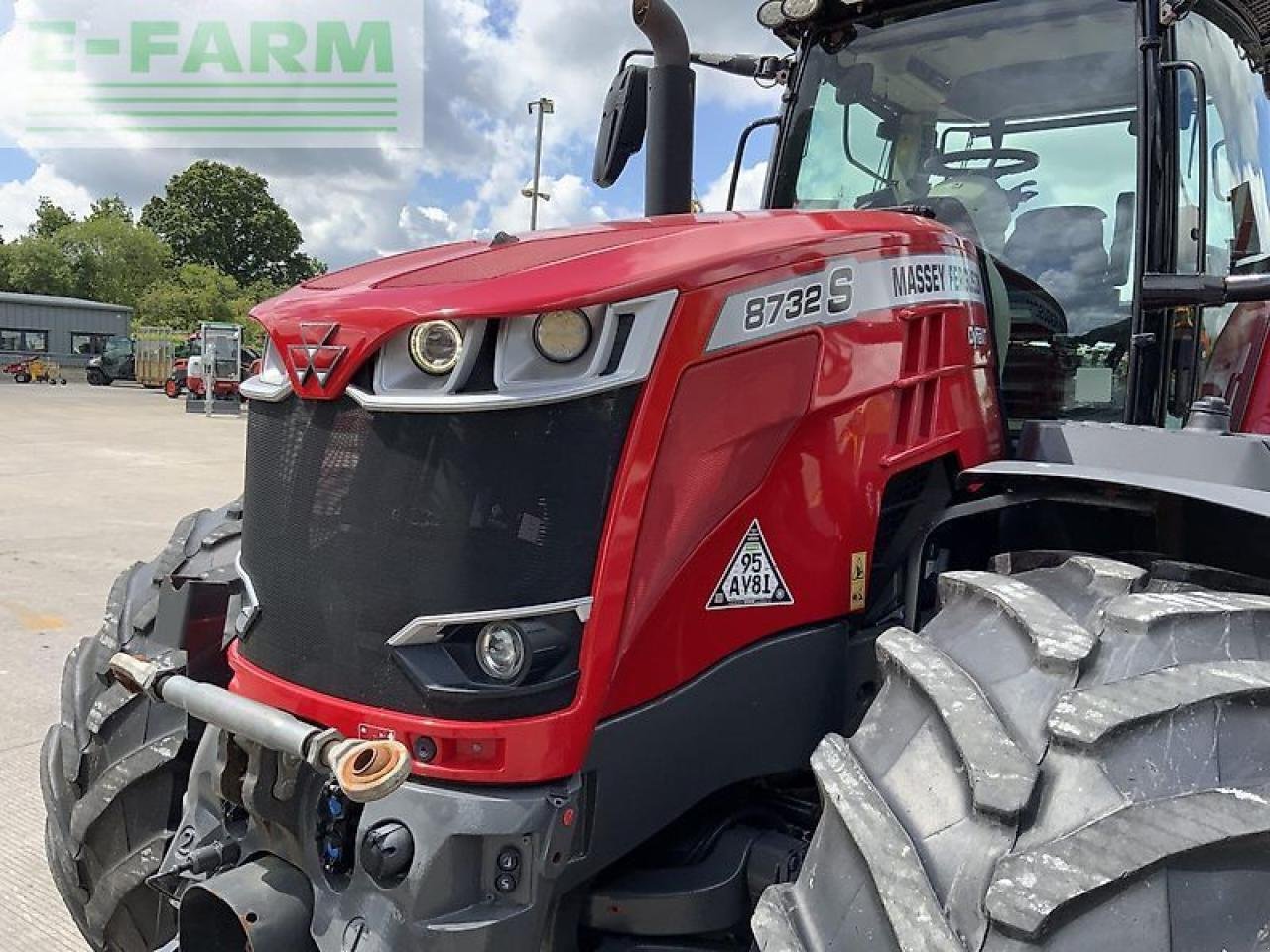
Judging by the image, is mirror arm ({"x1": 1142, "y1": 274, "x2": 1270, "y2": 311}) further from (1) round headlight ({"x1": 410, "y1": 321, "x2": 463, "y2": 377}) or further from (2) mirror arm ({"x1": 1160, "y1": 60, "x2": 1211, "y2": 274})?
(1) round headlight ({"x1": 410, "y1": 321, "x2": 463, "y2": 377})

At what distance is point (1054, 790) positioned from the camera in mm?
1399

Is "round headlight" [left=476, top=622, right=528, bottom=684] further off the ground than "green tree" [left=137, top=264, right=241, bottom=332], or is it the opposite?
"green tree" [left=137, top=264, right=241, bottom=332]

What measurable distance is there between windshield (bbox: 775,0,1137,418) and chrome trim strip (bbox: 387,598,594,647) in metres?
1.38

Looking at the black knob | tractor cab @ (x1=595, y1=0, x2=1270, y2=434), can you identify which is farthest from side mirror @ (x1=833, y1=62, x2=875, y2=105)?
the black knob

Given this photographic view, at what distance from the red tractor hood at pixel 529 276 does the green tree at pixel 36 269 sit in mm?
59855

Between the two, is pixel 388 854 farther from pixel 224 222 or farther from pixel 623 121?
pixel 224 222

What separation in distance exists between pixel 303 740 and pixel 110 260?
60708 mm

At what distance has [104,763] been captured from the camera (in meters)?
2.59

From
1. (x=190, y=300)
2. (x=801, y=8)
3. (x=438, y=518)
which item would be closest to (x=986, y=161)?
(x=801, y=8)

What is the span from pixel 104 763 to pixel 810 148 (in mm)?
2340

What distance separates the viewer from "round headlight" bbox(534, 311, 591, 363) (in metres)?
1.76

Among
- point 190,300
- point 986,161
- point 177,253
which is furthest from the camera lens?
point 177,253

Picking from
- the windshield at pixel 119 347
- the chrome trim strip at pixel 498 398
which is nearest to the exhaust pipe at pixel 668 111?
the chrome trim strip at pixel 498 398

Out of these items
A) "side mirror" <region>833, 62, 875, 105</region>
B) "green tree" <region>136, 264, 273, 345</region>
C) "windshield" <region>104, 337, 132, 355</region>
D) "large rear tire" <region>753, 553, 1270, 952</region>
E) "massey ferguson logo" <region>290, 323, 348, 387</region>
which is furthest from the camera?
"green tree" <region>136, 264, 273, 345</region>
